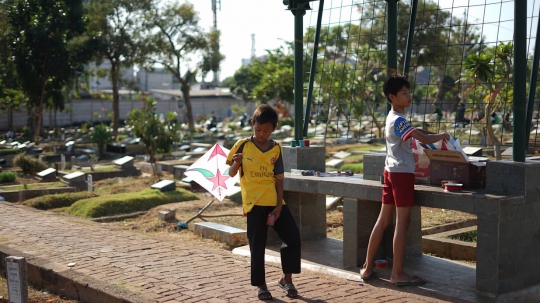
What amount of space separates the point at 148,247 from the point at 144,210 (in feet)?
14.8

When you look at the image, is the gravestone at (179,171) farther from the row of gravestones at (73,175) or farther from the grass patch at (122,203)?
the grass patch at (122,203)

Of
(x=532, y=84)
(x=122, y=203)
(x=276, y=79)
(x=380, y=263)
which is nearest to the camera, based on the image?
(x=532, y=84)

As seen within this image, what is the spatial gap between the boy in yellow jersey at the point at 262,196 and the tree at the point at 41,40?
26.1 metres

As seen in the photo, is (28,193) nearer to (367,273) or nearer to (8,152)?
(367,273)

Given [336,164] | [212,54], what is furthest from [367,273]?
[212,54]

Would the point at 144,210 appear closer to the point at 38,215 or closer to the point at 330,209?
the point at 38,215

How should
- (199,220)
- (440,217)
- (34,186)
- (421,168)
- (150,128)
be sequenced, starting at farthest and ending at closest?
(150,128) → (34,186) → (199,220) → (440,217) → (421,168)

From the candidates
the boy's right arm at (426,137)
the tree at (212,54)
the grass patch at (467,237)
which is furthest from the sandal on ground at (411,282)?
the tree at (212,54)

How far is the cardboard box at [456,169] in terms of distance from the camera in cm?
552

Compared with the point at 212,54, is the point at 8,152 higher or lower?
lower

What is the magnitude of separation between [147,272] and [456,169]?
3.10 metres

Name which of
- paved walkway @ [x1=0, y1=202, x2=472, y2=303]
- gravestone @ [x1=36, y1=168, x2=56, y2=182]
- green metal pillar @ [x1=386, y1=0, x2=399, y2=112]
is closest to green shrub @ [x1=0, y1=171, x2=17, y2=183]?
gravestone @ [x1=36, y1=168, x2=56, y2=182]

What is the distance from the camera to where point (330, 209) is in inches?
443

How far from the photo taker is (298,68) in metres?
7.59
